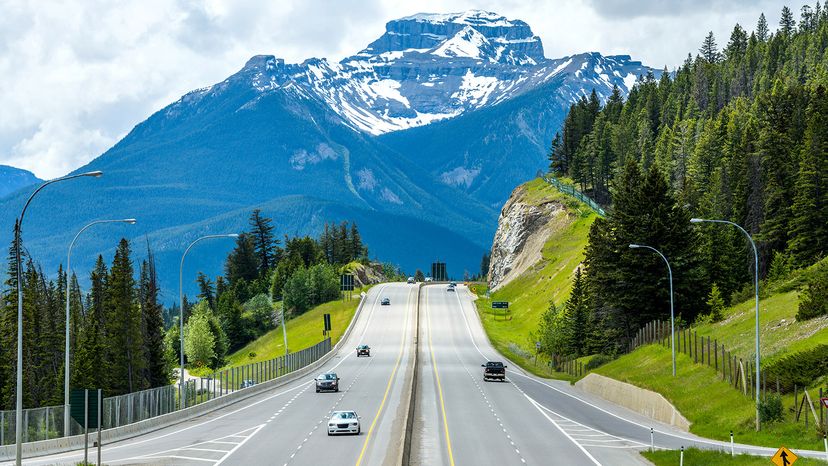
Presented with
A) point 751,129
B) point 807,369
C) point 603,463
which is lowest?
point 603,463

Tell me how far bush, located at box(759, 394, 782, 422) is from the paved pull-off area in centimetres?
229

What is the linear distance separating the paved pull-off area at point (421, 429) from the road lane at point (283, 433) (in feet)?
0.20

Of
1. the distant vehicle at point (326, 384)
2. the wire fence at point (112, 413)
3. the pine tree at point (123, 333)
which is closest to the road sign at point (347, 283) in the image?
the pine tree at point (123, 333)

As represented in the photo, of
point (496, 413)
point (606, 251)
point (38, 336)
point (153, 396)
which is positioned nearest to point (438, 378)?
point (606, 251)

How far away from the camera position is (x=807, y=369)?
51812 millimetres

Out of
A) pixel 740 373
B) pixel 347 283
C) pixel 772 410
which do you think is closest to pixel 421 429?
pixel 740 373

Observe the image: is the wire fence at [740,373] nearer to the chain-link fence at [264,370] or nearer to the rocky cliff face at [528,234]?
the chain-link fence at [264,370]

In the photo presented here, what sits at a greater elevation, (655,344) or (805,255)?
(805,255)

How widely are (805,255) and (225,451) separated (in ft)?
187

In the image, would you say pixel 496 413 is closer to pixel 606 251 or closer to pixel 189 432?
pixel 189 432

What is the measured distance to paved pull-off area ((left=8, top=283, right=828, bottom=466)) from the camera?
153 feet

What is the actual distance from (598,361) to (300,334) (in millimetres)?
79731

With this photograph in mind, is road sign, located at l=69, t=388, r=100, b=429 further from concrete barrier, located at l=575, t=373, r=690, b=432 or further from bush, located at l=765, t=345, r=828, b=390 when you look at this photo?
concrete barrier, located at l=575, t=373, r=690, b=432

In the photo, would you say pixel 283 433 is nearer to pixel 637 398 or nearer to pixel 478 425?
pixel 478 425
